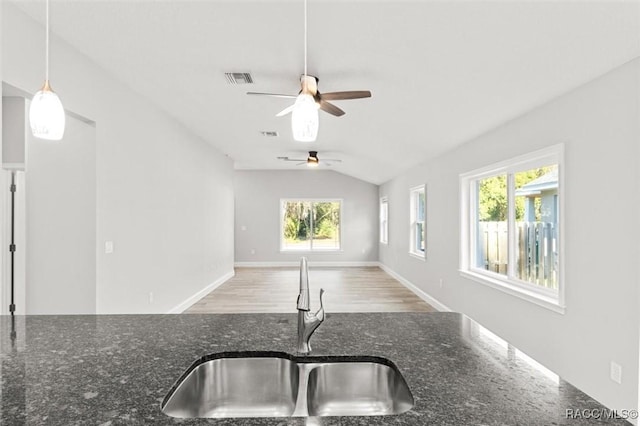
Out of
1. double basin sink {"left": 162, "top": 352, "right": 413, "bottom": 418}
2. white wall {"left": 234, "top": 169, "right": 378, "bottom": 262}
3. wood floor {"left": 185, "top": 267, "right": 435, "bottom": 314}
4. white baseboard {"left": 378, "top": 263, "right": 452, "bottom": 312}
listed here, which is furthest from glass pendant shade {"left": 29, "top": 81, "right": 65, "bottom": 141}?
white wall {"left": 234, "top": 169, "right": 378, "bottom": 262}

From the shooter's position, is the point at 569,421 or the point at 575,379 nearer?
the point at 569,421

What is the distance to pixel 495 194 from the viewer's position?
4.04m

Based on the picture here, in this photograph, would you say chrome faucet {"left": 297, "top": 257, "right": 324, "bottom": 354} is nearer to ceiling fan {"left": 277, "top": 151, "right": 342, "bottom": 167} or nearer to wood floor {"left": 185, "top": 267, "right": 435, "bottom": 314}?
wood floor {"left": 185, "top": 267, "right": 435, "bottom": 314}

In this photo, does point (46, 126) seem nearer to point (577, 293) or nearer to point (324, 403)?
point (324, 403)

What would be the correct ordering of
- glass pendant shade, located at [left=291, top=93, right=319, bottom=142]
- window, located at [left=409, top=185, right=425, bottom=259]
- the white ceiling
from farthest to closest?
1. window, located at [left=409, top=185, right=425, bottom=259]
2. the white ceiling
3. glass pendant shade, located at [left=291, top=93, right=319, bottom=142]

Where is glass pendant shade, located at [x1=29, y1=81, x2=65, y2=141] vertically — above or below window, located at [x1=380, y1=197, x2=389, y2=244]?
above

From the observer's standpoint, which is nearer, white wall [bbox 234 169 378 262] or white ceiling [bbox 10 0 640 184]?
white ceiling [bbox 10 0 640 184]

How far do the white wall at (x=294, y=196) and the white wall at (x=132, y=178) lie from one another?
4.02 metres

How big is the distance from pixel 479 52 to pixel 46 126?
2425mm

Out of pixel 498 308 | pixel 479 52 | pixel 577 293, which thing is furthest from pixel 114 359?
pixel 498 308

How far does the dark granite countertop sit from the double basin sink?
42 millimetres

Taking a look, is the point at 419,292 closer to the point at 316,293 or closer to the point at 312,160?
the point at 316,293

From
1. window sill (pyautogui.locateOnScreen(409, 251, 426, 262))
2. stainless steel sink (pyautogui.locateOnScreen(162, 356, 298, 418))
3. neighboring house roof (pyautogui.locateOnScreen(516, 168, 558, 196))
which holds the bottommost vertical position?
window sill (pyautogui.locateOnScreen(409, 251, 426, 262))

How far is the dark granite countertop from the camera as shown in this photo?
80cm
